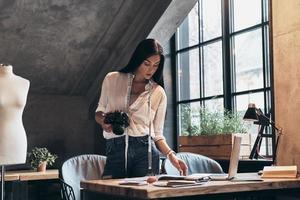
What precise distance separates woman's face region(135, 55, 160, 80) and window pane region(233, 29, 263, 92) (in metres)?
2.82

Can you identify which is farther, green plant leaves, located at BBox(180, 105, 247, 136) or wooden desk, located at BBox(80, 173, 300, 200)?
green plant leaves, located at BBox(180, 105, 247, 136)

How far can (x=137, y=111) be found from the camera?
3.06 meters

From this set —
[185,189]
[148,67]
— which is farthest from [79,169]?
[185,189]

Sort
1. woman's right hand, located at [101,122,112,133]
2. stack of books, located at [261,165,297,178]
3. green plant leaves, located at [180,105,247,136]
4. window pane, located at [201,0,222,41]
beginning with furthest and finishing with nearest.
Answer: window pane, located at [201,0,222,41] < green plant leaves, located at [180,105,247,136] < woman's right hand, located at [101,122,112,133] < stack of books, located at [261,165,297,178]

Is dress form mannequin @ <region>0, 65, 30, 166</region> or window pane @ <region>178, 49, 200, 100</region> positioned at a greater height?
window pane @ <region>178, 49, 200, 100</region>

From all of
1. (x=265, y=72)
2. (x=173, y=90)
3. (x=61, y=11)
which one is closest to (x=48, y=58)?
(x=61, y=11)

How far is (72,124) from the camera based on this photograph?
8594mm

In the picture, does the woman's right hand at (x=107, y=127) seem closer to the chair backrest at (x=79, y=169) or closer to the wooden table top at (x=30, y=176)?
the chair backrest at (x=79, y=169)

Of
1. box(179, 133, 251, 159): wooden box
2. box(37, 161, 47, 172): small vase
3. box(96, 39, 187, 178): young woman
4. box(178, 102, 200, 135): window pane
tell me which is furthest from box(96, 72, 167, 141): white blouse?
box(37, 161, 47, 172): small vase

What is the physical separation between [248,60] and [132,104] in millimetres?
3154

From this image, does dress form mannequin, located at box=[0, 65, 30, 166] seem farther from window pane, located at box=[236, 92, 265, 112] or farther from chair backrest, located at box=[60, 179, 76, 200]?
window pane, located at box=[236, 92, 265, 112]

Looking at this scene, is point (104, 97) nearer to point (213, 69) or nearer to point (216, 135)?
point (216, 135)

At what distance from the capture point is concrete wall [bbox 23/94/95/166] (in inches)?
326

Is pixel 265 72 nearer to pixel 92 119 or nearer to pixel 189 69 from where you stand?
pixel 189 69
